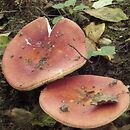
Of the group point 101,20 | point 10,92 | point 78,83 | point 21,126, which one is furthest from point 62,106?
point 101,20

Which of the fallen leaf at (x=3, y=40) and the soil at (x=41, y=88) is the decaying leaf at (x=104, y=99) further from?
the fallen leaf at (x=3, y=40)

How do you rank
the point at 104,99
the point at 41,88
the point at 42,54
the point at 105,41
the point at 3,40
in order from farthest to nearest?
the point at 105,41 < the point at 3,40 < the point at 41,88 < the point at 42,54 < the point at 104,99

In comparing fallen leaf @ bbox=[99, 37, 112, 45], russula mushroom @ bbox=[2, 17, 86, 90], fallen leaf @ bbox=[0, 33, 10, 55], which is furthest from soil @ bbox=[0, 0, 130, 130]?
russula mushroom @ bbox=[2, 17, 86, 90]

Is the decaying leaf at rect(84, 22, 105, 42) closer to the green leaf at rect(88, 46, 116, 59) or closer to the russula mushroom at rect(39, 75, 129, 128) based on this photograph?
the green leaf at rect(88, 46, 116, 59)

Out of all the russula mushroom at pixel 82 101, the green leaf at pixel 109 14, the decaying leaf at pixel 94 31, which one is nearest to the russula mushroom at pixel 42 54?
the russula mushroom at pixel 82 101

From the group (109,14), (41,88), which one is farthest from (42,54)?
A: (109,14)

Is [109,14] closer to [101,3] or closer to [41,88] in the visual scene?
[101,3]

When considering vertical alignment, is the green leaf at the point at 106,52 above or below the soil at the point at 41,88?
above
